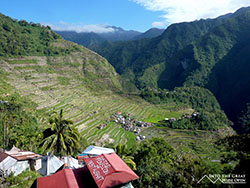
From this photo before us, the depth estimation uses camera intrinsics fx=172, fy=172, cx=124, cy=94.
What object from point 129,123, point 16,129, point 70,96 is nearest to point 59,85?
point 70,96

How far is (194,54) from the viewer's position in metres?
198

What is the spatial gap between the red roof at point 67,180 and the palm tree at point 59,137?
545 centimetres

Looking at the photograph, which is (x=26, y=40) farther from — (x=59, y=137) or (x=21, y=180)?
(x=21, y=180)

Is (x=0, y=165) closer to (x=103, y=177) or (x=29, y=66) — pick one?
(x=103, y=177)

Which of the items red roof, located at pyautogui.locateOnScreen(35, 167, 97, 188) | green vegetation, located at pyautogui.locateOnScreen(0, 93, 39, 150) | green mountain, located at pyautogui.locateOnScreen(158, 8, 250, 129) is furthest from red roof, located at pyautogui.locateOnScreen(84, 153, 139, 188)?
green mountain, located at pyautogui.locateOnScreen(158, 8, 250, 129)

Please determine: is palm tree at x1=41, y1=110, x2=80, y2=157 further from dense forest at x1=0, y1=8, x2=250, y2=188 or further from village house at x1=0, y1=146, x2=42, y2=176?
village house at x1=0, y1=146, x2=42, y2=176

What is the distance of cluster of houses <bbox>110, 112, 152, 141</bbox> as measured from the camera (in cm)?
6812

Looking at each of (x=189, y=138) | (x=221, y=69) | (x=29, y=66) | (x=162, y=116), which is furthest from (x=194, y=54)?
(x=29, y=66)

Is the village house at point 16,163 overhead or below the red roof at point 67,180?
below

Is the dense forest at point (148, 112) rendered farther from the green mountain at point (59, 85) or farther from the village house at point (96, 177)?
the village house at point (96, 177)

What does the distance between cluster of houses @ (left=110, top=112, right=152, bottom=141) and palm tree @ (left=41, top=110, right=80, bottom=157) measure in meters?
47.2

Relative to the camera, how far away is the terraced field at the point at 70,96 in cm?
5748

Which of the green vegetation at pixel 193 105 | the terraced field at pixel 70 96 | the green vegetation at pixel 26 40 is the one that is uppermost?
the green vegetation at pixel 26 40

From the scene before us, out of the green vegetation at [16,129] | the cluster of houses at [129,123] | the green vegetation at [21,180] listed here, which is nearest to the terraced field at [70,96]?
the cluster of houses at [129,123]
